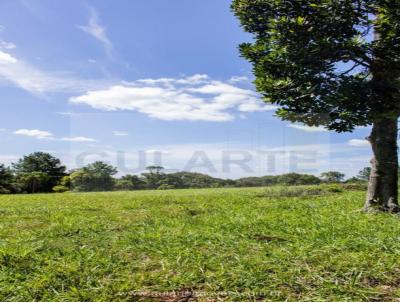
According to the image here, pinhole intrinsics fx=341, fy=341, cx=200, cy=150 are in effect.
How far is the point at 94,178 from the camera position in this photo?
53.8 meters

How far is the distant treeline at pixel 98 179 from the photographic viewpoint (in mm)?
46716

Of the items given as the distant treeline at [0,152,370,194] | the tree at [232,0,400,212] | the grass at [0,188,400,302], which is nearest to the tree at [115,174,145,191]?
the distant treeline at [0,152,370,194]

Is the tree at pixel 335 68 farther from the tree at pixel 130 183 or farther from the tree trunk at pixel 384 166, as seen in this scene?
the tree at pixel 130 183

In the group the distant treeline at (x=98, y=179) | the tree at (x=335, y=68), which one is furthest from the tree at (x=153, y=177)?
the tree at (x=335, y=68)

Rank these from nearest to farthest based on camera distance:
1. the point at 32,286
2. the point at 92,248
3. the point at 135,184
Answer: the point at 32,286 < the point at 92,248 < the point at 135,184

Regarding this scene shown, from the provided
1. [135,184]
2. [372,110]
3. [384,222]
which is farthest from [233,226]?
[135,184]

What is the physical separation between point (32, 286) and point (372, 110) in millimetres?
8746

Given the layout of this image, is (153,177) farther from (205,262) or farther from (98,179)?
(205,262)

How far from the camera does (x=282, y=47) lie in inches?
375

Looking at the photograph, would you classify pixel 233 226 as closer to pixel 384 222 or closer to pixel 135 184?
pixel 384 222

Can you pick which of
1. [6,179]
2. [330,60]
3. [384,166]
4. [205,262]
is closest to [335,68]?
[330,60]

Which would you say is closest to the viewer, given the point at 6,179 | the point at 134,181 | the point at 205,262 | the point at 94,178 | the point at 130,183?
the point at 205,262

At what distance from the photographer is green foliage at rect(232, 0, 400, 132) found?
904 centimetres

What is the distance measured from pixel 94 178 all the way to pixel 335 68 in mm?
49046
